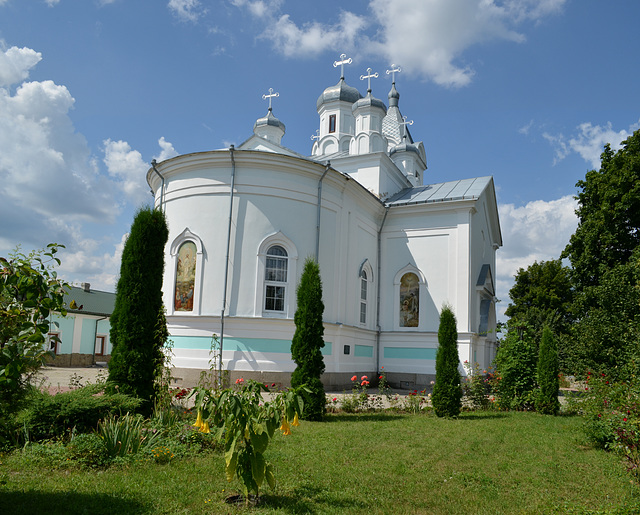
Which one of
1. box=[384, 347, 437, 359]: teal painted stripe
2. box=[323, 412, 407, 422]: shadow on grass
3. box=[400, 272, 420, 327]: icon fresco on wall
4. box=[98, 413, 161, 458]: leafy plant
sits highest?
box=[400, 272, 420, 327]: icon fresco on wall

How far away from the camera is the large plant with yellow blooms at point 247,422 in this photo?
15.2 feet

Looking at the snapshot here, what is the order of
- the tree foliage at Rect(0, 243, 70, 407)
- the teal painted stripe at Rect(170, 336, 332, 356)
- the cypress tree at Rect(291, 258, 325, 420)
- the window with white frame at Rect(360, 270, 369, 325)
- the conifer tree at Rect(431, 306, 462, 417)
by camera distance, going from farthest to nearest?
the window with white frame at Rect(360, 270, 369, 325) < the teal painted stripe at Rect(170, 336, 332, 356) < the conifer tree at Rect(431, 306, 462, 417) < the cypress tree at Rect(291, 258, 325, 420) < the tree foliage at Rect(0, 243, 70, 407)

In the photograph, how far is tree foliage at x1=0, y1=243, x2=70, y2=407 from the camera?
11.6 ft

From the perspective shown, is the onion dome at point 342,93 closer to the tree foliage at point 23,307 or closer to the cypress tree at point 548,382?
the cypress tree at point 548,382

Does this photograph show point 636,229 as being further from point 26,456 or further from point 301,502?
point 26,456

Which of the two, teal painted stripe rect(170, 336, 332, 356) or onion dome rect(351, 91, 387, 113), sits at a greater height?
onion dome rect(351, 91, 387, 113)

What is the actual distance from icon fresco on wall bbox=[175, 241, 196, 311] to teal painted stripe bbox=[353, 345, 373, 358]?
19.7ft

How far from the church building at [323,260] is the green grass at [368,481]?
692cm

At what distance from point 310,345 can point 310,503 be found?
591 centimetres

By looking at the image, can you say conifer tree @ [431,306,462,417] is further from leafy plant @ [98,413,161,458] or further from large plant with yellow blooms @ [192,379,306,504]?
large plant with yellow blooms @ [192,379,306,504]

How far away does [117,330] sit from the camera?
8.77 meters

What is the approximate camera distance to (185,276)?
52.5 ft

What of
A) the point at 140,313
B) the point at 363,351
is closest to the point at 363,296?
the point at 363,351

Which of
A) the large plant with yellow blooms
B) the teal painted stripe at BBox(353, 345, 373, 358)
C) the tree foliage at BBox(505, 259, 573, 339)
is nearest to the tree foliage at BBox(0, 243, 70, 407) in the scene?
the large plant with yellow blooms
